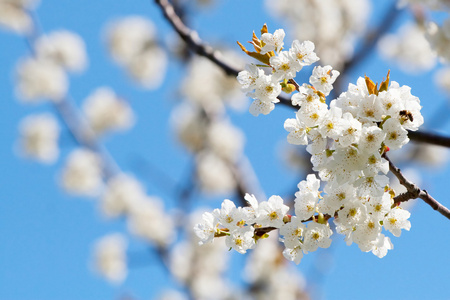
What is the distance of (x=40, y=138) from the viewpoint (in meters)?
6.78

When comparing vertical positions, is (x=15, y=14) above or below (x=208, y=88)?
above

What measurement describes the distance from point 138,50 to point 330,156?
5882mm

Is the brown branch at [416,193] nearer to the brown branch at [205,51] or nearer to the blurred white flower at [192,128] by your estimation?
the brown branch at [205,51]

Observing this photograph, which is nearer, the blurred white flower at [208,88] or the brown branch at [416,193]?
the brown branch at [416,193]

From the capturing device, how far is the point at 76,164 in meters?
6.45

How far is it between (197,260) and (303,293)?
4.73 ft

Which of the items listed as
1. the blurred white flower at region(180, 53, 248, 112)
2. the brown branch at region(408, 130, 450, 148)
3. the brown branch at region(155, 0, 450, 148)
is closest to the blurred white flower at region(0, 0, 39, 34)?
the blurred white flower at region(180, 53, 248, 112)

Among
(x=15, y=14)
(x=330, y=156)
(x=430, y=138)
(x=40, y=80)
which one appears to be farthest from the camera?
(x=40, y=80)

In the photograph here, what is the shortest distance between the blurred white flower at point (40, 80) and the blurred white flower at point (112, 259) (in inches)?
86.1

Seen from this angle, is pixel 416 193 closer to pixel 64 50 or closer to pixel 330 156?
pixel 330 156

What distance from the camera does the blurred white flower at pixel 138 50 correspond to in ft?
21.0

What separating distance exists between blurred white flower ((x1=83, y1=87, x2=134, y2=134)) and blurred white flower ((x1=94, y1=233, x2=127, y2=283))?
163 cm

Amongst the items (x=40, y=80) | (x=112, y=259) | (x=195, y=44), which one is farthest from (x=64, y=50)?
(x=195, y=44)

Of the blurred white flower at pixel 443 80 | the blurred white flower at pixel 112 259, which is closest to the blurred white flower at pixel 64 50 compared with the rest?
the blurred white flower at pixel 112 259
